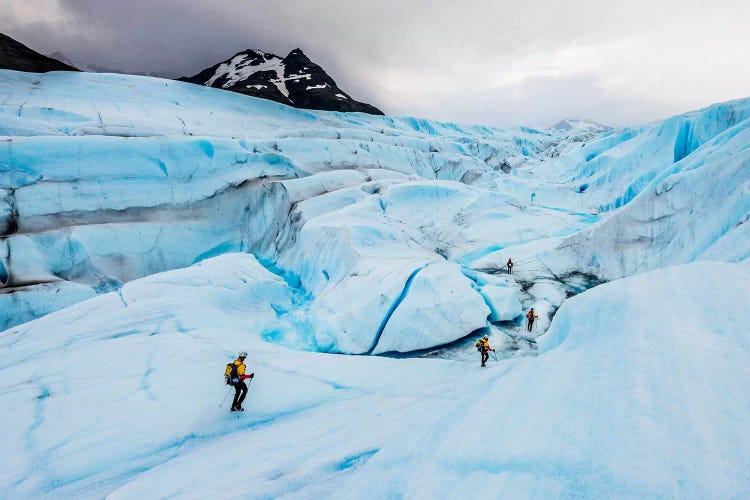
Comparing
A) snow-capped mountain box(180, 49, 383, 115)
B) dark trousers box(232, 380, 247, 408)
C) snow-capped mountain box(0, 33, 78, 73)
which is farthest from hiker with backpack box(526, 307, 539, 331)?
snow-capped mountain box(180, 49, 383, 115)

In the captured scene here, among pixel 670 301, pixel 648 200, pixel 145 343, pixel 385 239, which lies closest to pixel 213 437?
pixel 145 343

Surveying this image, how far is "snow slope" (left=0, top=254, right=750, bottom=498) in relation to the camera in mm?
3211

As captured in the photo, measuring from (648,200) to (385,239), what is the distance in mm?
10447

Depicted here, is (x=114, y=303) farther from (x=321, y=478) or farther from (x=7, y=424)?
(x=321, y=478)

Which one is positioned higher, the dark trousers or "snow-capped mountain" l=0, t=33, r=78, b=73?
"snow-capped mountain" l=0, t=33, r=78, b=73

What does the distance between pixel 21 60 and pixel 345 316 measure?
36715mm

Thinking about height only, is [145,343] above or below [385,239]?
below

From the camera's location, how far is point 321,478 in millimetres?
4172

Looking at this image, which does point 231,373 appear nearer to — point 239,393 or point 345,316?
point 239,393

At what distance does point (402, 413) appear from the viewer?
223 inches

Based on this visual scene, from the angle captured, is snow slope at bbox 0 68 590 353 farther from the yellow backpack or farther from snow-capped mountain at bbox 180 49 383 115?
snow-capped mountain at bbox 180 49 383 115

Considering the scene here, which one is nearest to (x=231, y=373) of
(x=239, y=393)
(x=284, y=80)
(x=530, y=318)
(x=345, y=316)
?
(x=239, y=393)

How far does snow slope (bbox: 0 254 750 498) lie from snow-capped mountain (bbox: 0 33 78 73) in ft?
102

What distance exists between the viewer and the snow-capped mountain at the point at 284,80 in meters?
51.8
